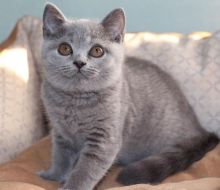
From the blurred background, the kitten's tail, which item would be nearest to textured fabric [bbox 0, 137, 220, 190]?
the kitten's tail

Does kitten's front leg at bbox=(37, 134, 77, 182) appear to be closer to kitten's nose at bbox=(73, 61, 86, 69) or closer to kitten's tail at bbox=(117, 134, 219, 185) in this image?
kitten's tail at bbox=(117, 134, 219, 185)

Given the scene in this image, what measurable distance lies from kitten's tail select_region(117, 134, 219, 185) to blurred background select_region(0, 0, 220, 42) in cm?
81

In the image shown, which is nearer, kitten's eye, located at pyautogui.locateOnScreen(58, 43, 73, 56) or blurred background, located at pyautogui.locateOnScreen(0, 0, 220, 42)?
kitten's eye, located at pyautogui.locateOnScreen(58, 43, 73, 56)

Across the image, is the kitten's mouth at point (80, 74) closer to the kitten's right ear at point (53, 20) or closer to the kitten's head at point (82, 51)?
the kitten's head at point (82, 51)

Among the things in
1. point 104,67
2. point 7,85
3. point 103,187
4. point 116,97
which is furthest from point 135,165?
point 7,85

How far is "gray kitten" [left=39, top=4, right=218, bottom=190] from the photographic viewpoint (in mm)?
1453

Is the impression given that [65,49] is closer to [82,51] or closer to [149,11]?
[82,51]

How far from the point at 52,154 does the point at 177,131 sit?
54 centimetres

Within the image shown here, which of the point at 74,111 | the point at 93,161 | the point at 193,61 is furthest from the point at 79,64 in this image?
the point at 193,61

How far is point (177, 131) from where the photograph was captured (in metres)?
1.76

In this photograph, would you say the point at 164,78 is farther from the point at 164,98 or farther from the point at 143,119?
the point at 143,119

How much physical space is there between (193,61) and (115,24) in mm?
611

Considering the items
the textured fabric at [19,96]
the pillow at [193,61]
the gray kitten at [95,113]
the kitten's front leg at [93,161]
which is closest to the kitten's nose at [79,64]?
the gray kitten at [95,113]

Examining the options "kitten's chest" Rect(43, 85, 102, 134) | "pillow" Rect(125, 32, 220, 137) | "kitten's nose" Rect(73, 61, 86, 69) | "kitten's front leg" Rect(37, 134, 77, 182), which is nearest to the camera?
"kitten's nose" Rect(73, 61, 86, 69)
